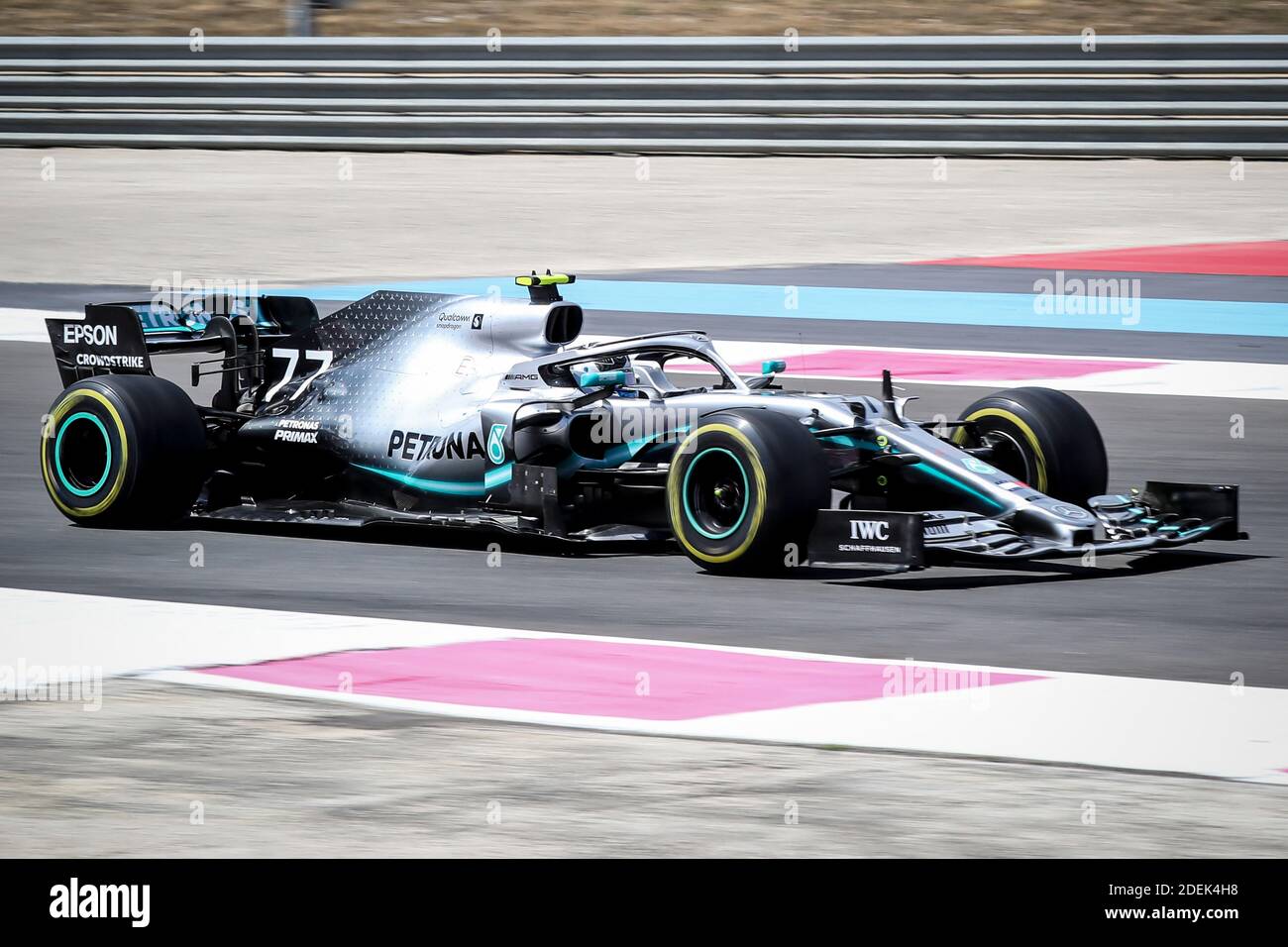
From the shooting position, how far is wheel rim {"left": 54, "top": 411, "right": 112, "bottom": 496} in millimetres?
11039

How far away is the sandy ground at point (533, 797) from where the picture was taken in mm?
5793

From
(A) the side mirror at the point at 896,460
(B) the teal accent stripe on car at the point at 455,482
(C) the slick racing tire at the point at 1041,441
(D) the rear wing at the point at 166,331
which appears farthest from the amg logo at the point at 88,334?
(C) the slick racing tire at the point at 1041,441

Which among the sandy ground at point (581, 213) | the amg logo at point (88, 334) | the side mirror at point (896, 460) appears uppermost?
the sandy ground at point (581, 213)

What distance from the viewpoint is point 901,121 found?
26406mm

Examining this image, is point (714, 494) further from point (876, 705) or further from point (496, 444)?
point (876, 705)

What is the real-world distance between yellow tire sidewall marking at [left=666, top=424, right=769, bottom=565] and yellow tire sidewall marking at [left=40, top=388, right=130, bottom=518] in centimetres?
269

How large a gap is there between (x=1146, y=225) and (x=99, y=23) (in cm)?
1967

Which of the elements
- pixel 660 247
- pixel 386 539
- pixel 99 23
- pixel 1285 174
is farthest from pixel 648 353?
pixel 99 23

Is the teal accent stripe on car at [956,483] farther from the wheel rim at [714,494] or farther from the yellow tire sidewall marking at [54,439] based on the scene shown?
the yellow tire sidewall marking at [54,439]

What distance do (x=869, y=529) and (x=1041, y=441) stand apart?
1.37m

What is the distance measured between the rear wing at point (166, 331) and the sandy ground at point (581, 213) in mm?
9651

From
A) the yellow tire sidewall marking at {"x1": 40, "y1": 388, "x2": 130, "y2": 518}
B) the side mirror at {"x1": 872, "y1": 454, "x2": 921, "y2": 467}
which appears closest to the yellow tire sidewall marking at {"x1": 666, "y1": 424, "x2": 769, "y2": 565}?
the side mirror at {"x1": 872, "y1": 454, "x2": 921, "y2": 467}

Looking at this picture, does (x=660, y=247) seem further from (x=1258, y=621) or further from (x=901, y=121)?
(x=1258, y=621)
